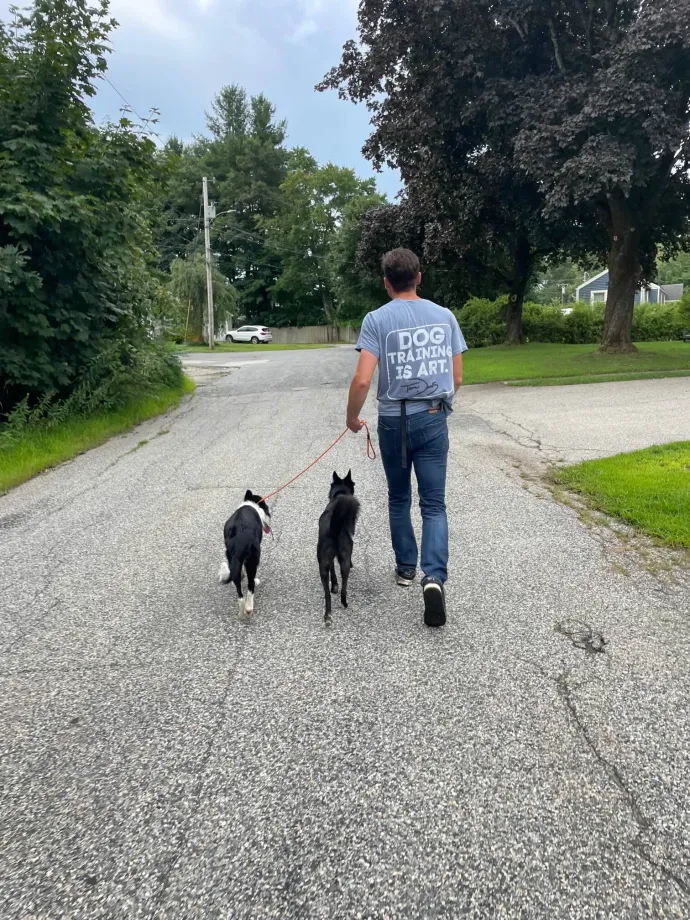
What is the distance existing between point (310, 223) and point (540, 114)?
1893 inches

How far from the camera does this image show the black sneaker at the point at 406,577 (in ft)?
13.8

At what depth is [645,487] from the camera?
6.04 metres

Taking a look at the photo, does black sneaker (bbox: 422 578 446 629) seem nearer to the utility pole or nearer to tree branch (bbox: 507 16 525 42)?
tree branch (bbox: 507 16 525 42)

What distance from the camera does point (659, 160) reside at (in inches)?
628

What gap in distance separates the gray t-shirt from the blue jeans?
0.14m

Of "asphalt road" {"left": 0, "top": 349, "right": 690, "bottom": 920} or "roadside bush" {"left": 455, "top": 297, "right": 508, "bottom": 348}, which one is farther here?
"roadside bush" {"left": 455, "top": 297, "right": 508, "bottom": 348}

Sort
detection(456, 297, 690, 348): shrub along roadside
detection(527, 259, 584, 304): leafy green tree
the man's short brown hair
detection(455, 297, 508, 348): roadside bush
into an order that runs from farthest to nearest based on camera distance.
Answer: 1. detection(527, 259, 584, 304): leafy green tree
2. detection(455, 297, 508, 348): roadside bush
3. detection(456, 297, 690, 348): shrub along roadside
4. the man's short brown hair

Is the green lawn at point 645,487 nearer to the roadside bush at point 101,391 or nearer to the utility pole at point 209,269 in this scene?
the roadside bush at point 101,391

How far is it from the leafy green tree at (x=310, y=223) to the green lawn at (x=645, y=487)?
5563 centimetres

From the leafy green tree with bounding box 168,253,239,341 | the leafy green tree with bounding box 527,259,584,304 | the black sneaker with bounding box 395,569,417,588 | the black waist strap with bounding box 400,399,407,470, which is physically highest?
the leafy green tree with bounding box 527,259,584,304

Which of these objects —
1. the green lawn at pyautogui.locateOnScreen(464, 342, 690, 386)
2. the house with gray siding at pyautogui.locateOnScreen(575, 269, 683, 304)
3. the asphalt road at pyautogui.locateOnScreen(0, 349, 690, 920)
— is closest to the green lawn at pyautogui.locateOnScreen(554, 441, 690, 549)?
the asphalt road at pyautogui.locateOnScreen(0, 349, 690, 920)

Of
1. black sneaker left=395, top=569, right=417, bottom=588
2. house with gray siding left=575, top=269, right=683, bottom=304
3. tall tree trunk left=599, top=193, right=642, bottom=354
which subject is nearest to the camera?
black sneaker left=395, top=569, right=417, bottom=588

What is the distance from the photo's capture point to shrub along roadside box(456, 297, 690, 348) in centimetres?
3491

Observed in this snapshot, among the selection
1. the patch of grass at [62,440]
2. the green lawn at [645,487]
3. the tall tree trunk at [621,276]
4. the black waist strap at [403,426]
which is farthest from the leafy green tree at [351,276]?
the black waist strap at [403,426]
